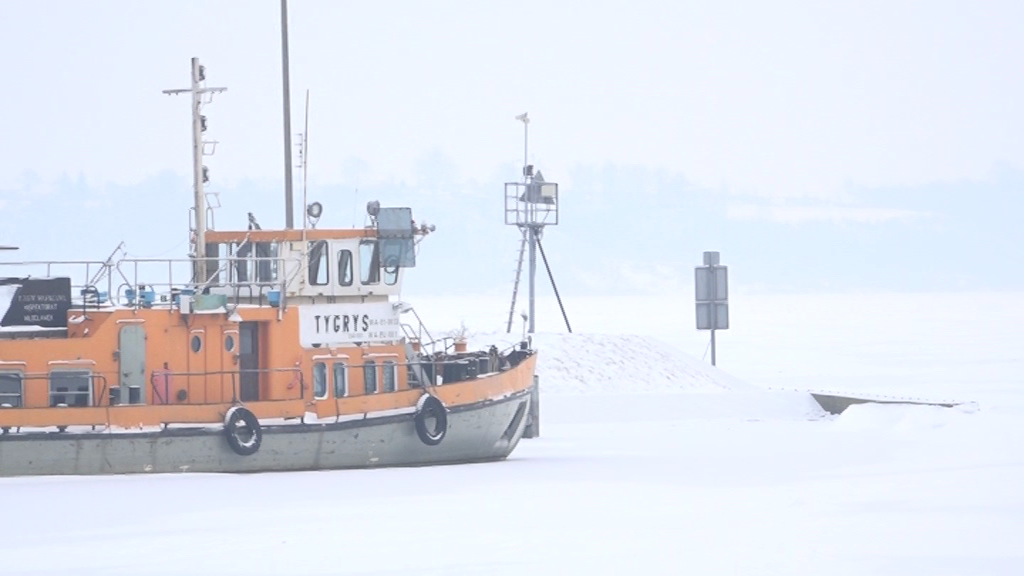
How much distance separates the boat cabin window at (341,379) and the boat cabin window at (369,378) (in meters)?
0.28

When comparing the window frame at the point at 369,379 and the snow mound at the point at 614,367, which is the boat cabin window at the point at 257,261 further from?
the snow mound at the point at 614,367

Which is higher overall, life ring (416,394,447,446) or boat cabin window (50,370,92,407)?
boat cabin window (50,370,92,407)

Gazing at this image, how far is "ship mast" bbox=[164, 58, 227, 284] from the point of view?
21.3 meters

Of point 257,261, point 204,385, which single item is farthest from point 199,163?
point 204,385

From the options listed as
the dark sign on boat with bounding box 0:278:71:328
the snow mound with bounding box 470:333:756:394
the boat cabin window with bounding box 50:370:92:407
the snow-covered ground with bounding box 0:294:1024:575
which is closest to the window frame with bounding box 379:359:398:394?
the snow-covered ground with bounding box 0:294:1024:575

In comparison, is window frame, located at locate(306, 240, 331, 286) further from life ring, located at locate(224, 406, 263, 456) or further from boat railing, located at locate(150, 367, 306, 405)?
life ring, located at locate(224, 406, 263, 456)

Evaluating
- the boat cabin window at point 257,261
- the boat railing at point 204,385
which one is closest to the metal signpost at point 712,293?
the boat cabin window at point 257,261

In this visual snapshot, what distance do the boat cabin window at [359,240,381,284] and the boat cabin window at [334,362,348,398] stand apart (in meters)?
1.32

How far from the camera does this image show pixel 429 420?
21109 mm

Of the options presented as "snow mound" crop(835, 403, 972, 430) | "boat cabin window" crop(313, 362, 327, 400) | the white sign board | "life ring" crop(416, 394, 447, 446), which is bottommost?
"snow mound" crop(835, 403, 972, 430)

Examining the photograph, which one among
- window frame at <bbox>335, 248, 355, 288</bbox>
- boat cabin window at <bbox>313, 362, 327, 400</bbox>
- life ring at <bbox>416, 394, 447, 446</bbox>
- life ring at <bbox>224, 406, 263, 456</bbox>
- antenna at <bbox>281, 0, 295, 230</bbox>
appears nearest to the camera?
life ring at <bbox>224, 406, 263, 456</bbox>

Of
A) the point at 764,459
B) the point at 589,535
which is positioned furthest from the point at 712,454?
the point at 589,535

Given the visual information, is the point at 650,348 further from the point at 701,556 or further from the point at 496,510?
the point at 701,556

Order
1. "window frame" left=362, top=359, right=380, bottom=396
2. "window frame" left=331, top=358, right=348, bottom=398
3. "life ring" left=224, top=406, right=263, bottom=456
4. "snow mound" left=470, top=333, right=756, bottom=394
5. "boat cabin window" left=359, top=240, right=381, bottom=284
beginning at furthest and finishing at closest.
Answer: "snow mound" left=470, top=333, right=756, bottom=394 → "boat cabin window" left=359, top=240, right=381, bottom=284 → "window frame" left=362, top=359, right=380, bottom=396 → "window frame" left=331, top=358, right=348, bottom=398 → "life ring" left=224, top=406, right=263, bottom=456
